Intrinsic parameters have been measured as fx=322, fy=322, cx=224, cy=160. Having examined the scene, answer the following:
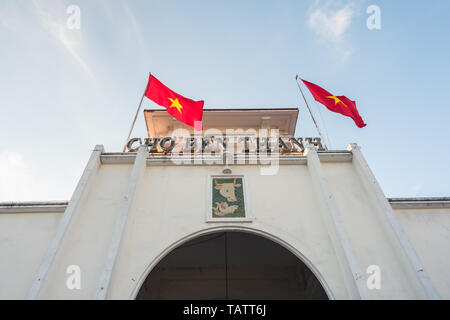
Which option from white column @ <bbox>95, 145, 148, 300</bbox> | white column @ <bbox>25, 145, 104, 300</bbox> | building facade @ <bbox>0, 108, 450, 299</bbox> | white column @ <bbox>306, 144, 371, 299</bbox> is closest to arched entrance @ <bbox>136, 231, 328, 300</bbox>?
building facade @ <bbox>0, 108, 450, 299</bbox>

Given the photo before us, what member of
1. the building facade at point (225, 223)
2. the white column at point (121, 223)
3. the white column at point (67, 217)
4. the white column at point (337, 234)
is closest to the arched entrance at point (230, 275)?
the building facade at point (225, 223)

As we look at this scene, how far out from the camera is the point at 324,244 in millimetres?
6875

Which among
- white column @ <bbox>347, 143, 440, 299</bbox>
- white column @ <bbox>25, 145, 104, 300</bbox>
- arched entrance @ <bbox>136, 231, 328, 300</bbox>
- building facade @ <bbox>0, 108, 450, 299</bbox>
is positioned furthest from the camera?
arched entrance @ <bbox>136, 231, 328, 300</bbox>

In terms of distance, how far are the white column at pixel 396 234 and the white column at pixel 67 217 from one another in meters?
6.67

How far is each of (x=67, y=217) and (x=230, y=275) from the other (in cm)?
567

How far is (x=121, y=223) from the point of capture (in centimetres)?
673

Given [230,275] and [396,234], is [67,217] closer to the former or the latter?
[230,275]

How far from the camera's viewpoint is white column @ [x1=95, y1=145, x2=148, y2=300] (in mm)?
5822

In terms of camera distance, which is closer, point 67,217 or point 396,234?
point 396,234

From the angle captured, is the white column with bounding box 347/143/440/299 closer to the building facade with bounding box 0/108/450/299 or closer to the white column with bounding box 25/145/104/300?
the building facade with bounding box 0/108/450/299

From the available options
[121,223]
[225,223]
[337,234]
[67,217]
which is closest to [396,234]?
[337,234]

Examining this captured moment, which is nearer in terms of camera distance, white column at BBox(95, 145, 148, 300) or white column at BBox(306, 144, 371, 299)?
white column at BBox(95, 145, 148, 300)

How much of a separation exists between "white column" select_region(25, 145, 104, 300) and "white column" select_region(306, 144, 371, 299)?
5.47 metres
